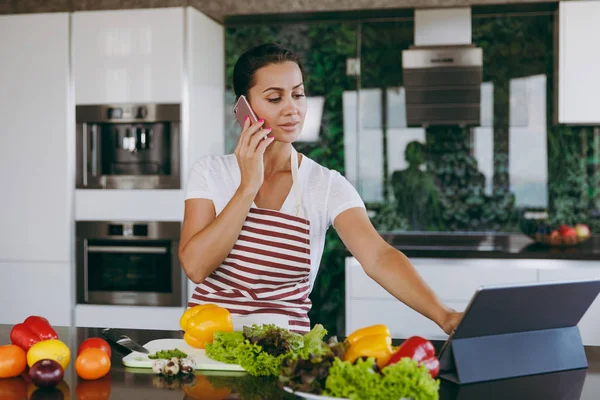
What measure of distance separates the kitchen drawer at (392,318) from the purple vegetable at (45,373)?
2350mm

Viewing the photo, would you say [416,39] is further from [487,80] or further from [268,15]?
[268,15]

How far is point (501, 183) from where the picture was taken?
4.08 m

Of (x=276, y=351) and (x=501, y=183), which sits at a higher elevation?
(x=501, y=183)

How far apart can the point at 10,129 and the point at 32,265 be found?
2.41 feet

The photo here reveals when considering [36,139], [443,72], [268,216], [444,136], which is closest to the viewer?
[268,216]

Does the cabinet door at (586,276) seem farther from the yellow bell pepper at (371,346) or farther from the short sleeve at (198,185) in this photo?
the yellow bell pepper at (371,346)

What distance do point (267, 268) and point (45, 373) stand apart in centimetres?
79

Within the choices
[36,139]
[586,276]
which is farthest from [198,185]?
[586,276]

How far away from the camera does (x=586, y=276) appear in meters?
3.43

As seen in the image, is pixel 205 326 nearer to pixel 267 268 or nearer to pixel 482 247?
pixel 267 268

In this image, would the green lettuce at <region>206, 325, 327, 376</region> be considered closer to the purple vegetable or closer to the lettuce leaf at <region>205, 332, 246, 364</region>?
the lettuce leaf at <region>205, 332, 246, 364</region>

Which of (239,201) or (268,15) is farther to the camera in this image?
(268,15)

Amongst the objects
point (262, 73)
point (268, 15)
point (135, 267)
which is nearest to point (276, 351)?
point (262, 73)

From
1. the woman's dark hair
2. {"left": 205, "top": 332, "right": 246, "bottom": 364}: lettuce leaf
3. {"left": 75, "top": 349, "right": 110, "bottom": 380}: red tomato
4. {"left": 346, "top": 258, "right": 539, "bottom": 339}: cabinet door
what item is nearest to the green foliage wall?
{"left": 346, "top": 258, "right": 539, "bottom": 339}: cabinet door
